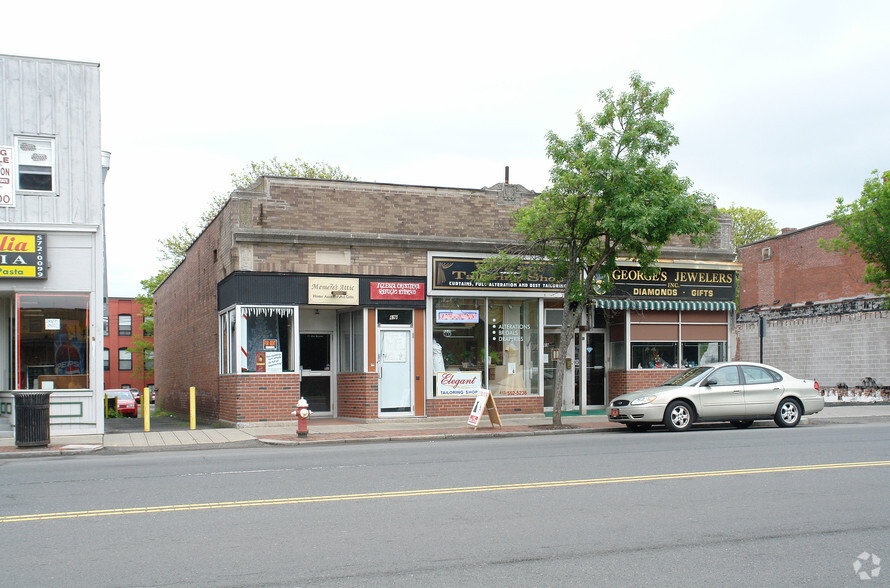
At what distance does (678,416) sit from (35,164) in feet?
47.9

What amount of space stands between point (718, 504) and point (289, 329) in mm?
12437

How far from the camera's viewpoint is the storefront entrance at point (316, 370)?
20094 millimetres

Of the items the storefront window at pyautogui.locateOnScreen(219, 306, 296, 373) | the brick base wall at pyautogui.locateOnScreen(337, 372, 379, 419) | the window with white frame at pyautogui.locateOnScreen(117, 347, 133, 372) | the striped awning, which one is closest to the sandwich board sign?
the brick base wall at pyautogui.locateOnScreen(337, 372, 379, 419)

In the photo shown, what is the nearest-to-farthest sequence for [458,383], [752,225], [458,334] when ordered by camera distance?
1. [458,383]
2. [458,334]
3. [752,225]

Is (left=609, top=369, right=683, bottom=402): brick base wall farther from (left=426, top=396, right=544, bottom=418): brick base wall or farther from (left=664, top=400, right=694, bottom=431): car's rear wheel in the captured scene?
(left=664, top=400, right=694, bottom=431): car's rear wheel

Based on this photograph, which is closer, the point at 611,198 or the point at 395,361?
the point at 611,198

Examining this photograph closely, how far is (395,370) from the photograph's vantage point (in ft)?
63.4

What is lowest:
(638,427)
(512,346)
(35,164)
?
(638,427)

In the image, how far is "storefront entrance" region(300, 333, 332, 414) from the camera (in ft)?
65.9

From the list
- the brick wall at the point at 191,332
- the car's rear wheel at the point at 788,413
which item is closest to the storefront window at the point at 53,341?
the brick wall at the point at 191,332

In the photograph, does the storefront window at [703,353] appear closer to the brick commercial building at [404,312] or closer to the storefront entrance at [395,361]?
the brick commercial building at [404,312]

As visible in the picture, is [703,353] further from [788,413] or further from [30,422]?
[30,422]

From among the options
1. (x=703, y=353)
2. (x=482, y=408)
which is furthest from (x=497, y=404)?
(x=703, y=353)

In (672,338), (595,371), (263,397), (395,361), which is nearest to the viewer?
(263,397)
